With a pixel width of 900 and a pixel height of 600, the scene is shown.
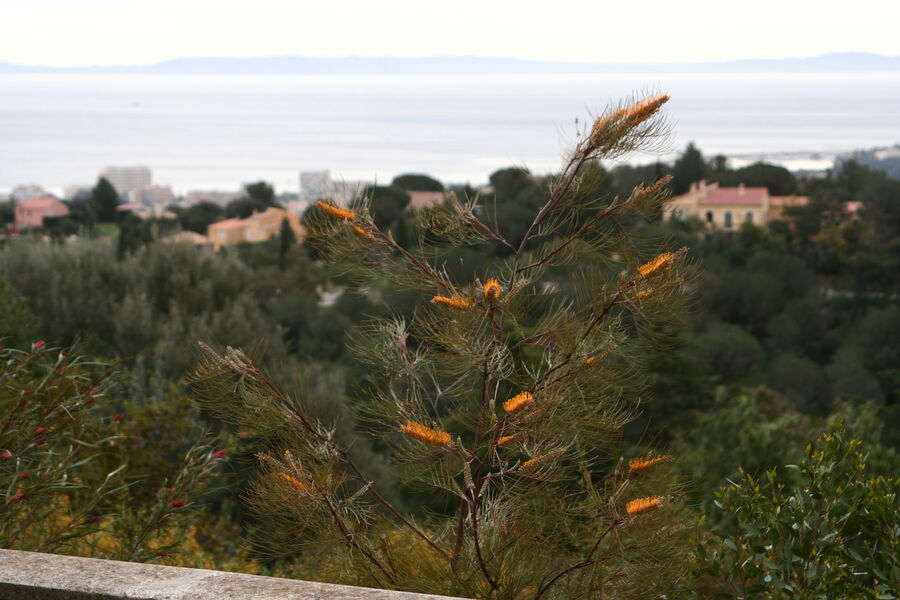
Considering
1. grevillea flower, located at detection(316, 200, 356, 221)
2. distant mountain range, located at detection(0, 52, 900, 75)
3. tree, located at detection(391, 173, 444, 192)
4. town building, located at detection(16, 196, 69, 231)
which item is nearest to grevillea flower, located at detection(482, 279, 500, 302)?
grevillea flower, located at detection(316, 200, 356, 221)

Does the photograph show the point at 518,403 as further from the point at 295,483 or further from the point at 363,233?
the point at 363,233

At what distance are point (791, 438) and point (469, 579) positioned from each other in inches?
369

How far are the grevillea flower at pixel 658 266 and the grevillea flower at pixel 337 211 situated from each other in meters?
0.75

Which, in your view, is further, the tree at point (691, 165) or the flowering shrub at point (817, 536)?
the tree at point (691, 165)

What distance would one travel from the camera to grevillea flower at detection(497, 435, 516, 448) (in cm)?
214

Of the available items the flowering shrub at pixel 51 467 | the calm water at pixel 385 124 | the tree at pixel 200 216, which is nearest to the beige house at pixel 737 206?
the calm water at pixel 385 124

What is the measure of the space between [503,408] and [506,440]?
0.12m

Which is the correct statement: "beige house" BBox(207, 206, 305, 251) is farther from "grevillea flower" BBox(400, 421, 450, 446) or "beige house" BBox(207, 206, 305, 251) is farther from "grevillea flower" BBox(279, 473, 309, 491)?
"grevillea flower" BBox(400, 421, 450, 446)

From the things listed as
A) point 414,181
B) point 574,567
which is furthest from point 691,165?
point 574,567

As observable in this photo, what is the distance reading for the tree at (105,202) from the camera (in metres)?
37.6

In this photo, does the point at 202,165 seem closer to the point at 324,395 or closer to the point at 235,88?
the point at 324,395

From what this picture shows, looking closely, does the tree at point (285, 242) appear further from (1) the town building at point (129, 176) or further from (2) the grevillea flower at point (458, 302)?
(2) the grevillea flower at point (458, 302)

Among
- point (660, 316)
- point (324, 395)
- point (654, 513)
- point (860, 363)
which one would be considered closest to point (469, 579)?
point (654, 513)

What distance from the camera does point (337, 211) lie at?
2.37 m
